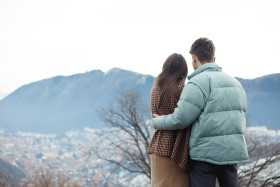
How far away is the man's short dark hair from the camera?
1.50m

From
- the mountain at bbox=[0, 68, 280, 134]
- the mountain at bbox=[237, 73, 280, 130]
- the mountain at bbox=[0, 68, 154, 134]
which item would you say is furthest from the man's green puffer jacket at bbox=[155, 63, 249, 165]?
the mountain at bbox=[0, 68, 154, 134]

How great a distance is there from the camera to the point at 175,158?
1.49 metres

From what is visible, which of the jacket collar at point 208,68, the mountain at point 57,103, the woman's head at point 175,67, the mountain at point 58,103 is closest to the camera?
the jacket collar at point 208,68

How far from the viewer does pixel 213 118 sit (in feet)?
4.40

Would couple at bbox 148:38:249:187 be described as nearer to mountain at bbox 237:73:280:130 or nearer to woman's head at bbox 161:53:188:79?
woman's head at bbox 161:53:188:79

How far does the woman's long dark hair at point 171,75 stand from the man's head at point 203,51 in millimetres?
124

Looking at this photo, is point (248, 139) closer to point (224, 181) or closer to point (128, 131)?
point (128, 131)

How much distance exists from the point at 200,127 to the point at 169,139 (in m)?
0.26

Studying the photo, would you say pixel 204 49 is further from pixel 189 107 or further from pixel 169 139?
pixel 169 139

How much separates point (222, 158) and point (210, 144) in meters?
0.10

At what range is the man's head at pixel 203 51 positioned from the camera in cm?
150

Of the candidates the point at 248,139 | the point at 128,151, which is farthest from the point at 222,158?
the point at 128,151

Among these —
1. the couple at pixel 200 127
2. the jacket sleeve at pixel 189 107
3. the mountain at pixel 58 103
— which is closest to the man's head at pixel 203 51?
the couple at pixel 200 127

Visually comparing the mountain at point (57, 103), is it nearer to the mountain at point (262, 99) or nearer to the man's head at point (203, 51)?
the mountain at point (262, 99)
